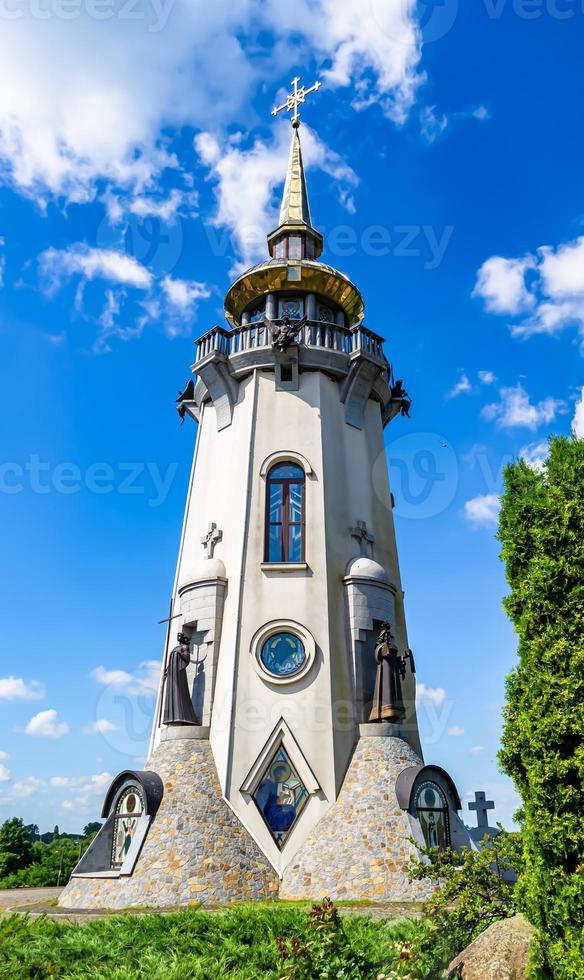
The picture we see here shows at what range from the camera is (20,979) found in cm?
660

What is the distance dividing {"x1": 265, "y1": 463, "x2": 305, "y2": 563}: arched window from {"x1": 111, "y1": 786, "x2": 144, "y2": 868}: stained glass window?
596cm

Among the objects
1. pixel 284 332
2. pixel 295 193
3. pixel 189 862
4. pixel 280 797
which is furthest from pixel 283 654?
pixel 295 193

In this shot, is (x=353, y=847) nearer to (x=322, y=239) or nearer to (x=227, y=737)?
(x=227, y=737)

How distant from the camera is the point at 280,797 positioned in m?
15.0

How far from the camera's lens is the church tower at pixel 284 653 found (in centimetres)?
1382

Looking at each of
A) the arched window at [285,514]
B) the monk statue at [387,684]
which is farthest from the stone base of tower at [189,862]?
the arched window at [285,514]

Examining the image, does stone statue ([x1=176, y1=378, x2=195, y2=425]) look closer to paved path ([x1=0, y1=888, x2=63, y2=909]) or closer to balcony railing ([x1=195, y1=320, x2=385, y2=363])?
balcony railing ([x1=195, y1=320, x2=385, y2=363])

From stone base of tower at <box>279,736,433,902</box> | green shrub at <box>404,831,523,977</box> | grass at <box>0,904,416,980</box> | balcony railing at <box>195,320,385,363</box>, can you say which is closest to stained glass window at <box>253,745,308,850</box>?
stone base of tower at <box>279,736,433,902</box>

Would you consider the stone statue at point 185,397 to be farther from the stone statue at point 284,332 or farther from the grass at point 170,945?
the grass at point 170,945

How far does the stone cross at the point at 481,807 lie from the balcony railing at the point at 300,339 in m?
11.7

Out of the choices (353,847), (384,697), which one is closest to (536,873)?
(353,847)

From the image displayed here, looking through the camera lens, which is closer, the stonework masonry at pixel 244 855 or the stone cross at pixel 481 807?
the stonework masonry at pixel 244 855

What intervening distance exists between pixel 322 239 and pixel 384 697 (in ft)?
50.3

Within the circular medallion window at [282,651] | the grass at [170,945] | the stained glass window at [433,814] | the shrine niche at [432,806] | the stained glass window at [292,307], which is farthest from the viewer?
the stained glass window at [292,307]
